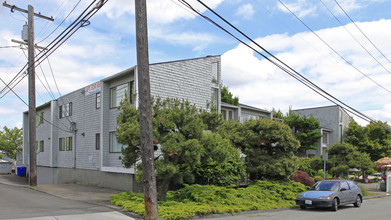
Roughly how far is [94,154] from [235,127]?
993cm

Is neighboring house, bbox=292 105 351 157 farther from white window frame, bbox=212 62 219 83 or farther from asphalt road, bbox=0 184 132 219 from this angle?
asphalt road, bbox=0 184 132 219

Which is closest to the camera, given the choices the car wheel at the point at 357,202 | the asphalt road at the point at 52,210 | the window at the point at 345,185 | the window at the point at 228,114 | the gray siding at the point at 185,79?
the asphalt road at the point at 52,210

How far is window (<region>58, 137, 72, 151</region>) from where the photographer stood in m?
27.3

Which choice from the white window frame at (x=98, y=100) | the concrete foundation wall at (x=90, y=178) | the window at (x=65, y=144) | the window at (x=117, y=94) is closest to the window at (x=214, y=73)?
the window at (x=117, y=94)

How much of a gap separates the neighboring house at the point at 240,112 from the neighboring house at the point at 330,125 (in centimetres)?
1578

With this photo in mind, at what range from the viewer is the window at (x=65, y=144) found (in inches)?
1074

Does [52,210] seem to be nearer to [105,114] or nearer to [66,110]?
[105,114]

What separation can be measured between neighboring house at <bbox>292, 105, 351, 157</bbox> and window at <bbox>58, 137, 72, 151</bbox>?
30200mm

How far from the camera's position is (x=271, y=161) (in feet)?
57.5

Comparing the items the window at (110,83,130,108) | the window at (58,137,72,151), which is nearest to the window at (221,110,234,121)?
the window at (110,83,130,108)

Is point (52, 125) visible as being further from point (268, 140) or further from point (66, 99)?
point (268, 140)

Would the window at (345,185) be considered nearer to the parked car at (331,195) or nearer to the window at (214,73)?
the parked car at (331,195)

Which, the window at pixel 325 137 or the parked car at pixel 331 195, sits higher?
the window at pixel 325 137

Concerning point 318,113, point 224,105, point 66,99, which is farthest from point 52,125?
point 318,113
